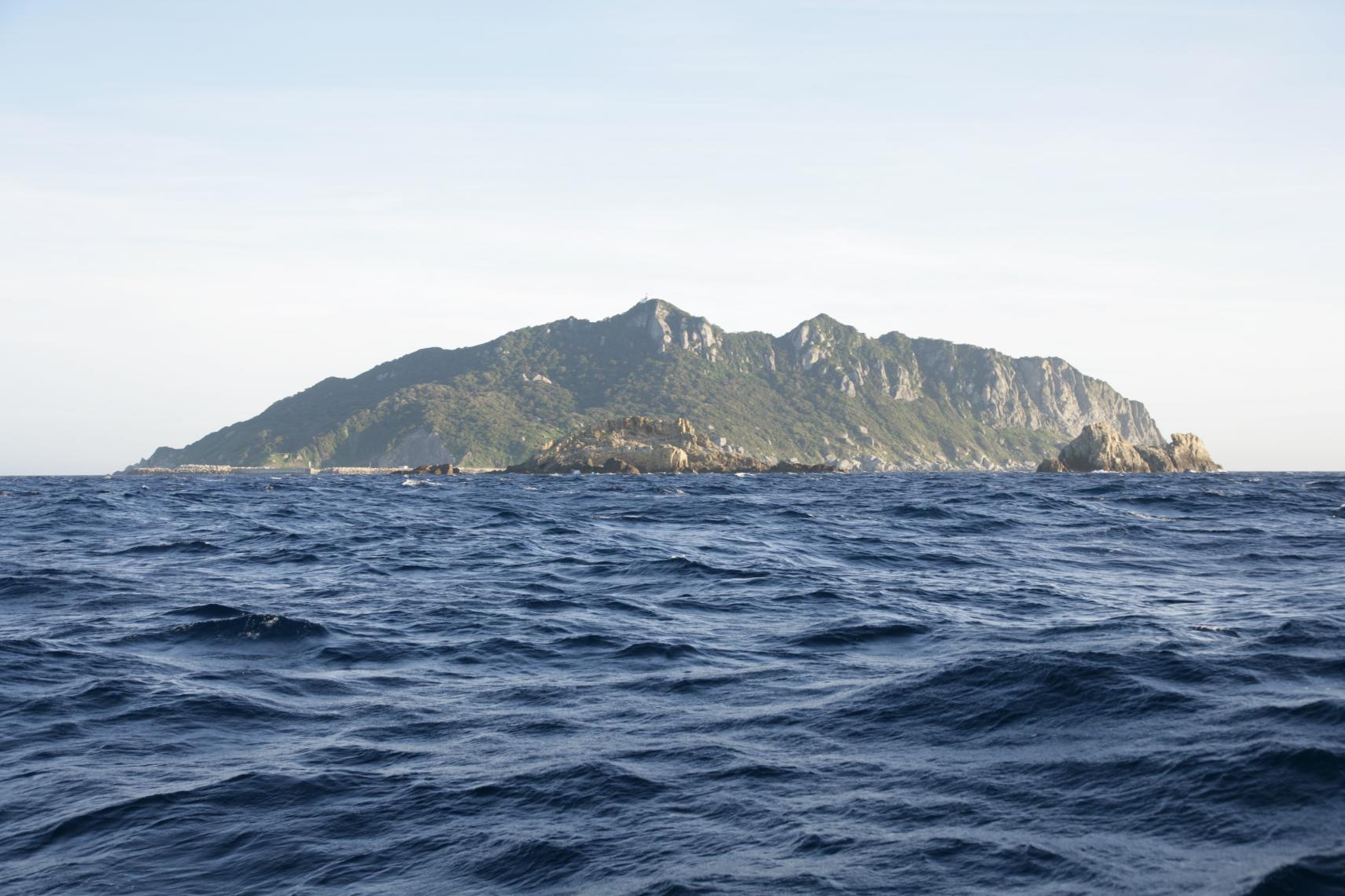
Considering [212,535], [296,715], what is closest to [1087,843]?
[296,715]

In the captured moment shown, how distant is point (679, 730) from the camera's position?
12680mm

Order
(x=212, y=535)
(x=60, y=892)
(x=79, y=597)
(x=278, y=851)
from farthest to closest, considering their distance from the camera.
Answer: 1. (x=212, y=535)
2. (x=79, y=597)
3. (x=278, y=851)
4. (x=60, y=892)

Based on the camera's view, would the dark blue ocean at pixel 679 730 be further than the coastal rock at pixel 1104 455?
No

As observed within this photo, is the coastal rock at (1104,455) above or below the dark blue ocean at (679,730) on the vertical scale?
above

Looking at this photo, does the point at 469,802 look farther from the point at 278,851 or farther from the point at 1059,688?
the point at 1059,688

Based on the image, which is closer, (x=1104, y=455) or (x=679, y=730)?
(x=679, y=730)

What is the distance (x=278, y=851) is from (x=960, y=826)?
6670 mm

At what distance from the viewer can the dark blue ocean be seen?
28.4 ft

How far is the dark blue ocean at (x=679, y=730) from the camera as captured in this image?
8.66 metres

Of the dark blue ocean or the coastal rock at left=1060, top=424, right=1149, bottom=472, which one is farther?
the coastal rock at left=1060, top=424, right=1149, bottom=472

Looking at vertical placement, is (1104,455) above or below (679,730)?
above

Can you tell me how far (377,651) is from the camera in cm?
1783

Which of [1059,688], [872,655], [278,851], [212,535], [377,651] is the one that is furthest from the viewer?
[212,535]

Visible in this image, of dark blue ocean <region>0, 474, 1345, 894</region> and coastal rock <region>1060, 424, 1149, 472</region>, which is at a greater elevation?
coastal rock <region>1060, 424, 1149, 472</region>
